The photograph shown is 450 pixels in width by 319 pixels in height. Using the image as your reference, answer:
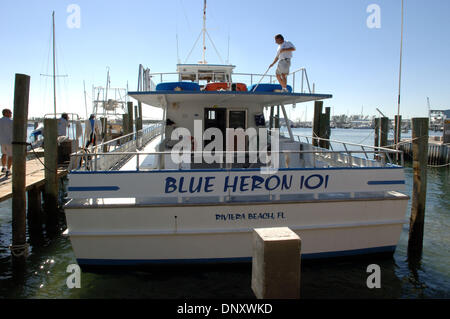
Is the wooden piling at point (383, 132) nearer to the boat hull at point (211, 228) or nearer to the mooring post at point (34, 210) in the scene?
the boat hull at point (211, 228)

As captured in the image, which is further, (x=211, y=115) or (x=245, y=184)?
(x=211, y=115)

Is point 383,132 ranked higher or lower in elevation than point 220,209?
higher

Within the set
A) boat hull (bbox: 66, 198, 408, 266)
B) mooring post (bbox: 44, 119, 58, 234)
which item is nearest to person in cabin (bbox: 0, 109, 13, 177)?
mooring post (bbox: 44, 119, 58, 234)

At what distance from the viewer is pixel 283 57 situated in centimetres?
711

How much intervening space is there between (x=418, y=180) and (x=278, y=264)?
4.89m

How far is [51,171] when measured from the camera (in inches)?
330

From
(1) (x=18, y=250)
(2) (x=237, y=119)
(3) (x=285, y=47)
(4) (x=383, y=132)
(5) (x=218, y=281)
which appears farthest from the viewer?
(4) (x=383, y=132)

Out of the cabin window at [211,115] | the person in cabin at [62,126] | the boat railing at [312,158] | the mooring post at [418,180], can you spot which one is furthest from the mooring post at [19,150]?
the mooring post at [418,180]

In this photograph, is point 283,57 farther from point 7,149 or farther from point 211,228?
point 7,149

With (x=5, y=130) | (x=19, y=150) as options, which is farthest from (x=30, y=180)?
(x=19, y=150)

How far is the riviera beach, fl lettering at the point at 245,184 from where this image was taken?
5.26 metres

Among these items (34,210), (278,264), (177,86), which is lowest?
(34,210)

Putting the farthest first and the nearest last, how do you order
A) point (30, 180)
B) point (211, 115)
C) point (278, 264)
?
point (30, 180)
point (211, 115)
point (278, 264)
